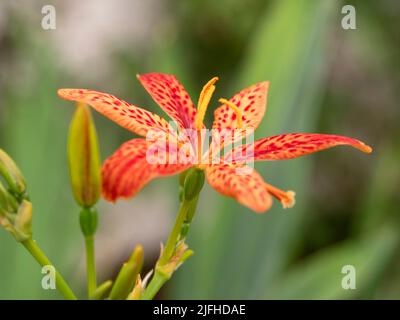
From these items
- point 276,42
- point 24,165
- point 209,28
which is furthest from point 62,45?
point 276,42

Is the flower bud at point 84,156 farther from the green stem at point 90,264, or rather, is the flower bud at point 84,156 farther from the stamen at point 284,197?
the stamen at point 284,197

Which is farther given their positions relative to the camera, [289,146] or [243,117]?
[243,117]

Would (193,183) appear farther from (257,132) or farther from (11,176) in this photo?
(257,132)

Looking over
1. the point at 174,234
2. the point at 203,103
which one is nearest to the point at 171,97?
the point at 203,103

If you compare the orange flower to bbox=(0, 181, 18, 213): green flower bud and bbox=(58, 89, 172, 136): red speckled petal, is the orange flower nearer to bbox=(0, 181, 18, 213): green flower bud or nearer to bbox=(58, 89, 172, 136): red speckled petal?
bbox=(58, 89, 172, 136): red speckled petal

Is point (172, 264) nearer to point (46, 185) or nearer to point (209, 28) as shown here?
point (46, 185)

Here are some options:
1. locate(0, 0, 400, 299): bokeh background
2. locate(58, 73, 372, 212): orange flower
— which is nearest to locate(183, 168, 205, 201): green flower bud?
locate(58, 73, 372, 212): orange flower
